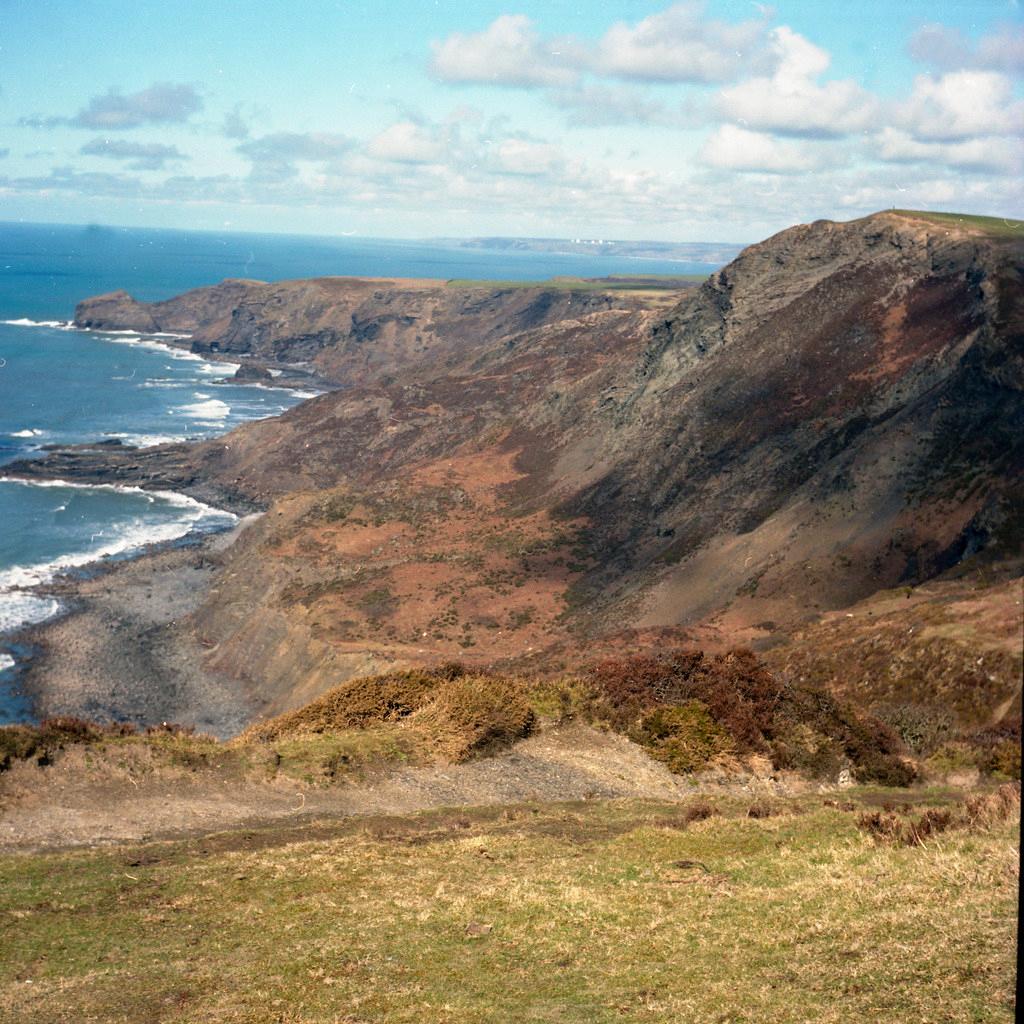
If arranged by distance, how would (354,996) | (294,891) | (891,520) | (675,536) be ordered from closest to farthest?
(354,996) → (294,891) → (891,520) → (675,536)

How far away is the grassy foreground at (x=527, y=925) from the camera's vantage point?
38.0 feet

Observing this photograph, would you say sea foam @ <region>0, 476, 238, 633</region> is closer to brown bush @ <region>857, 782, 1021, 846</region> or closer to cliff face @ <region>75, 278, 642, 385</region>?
brown bush @ <region>857, 782, 1021, 846</region>

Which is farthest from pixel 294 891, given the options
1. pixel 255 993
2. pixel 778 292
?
pixel 778 292

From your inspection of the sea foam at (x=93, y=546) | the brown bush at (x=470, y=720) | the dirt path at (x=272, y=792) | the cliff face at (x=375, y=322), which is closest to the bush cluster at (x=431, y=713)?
the brown bush at (x=470, y=720)

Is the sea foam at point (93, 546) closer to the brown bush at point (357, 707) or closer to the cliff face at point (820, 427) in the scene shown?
the cliff face at point (820, 427)

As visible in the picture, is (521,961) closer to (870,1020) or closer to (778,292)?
(870,1020)

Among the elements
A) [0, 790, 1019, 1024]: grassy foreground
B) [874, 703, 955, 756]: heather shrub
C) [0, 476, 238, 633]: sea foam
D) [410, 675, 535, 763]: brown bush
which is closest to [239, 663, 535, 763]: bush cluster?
[410, 675, 535, 763]: brown bush

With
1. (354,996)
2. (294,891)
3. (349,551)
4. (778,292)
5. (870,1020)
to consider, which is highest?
(778,292)

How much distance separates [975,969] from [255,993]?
310 inches

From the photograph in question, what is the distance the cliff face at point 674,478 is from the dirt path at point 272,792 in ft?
58.5

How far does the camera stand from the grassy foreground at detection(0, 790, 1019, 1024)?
11586mm

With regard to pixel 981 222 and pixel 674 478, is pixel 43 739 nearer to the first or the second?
pixel 674 478

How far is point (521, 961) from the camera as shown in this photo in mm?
13281

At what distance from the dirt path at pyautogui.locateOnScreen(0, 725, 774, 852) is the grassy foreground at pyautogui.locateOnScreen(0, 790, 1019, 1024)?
65.2 inches
